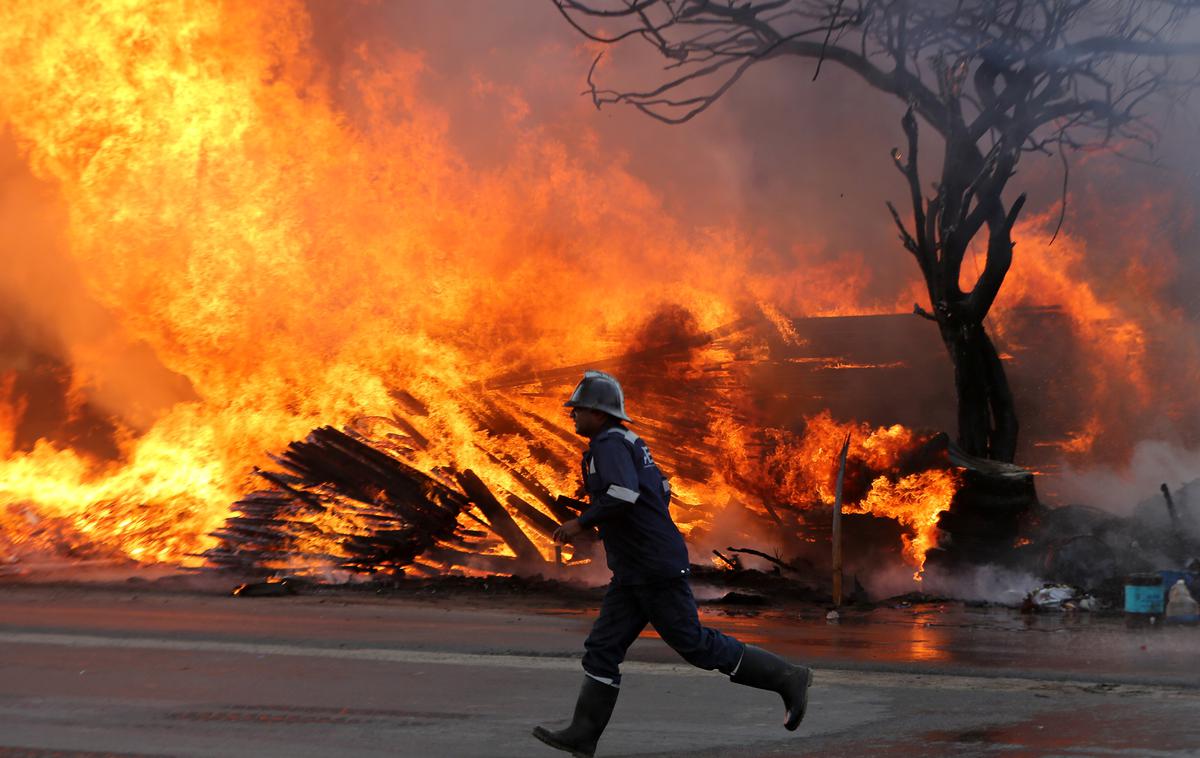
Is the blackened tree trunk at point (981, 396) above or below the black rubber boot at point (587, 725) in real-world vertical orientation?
above

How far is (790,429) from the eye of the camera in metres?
15.8

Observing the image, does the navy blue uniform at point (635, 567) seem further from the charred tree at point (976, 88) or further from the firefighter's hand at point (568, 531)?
the charred tree at point (976, 88)

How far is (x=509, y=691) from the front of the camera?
7.02m

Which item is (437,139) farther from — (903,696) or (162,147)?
(903,696)

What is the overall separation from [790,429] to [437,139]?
18.9 ft

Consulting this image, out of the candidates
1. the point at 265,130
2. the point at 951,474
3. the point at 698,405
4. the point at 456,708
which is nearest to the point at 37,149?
the point at 265,130

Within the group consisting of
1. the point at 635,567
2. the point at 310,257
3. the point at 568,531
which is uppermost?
the point at 310,257

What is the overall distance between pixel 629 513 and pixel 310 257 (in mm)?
11857

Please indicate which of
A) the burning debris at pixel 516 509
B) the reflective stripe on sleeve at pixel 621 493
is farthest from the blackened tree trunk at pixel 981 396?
the reflective stripe on sleeve at pixel 621 493

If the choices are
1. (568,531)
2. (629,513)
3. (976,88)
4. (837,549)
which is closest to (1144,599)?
(837,549)

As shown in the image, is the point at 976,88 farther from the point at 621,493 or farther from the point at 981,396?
the point at 621,493

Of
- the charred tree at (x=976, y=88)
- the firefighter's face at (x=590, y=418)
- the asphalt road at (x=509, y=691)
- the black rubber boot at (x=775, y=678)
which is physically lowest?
the asphalt road at (x=509, y=691)

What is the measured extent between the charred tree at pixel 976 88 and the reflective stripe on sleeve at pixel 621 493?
969 centimetres

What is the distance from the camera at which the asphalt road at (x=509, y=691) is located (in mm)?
5555
